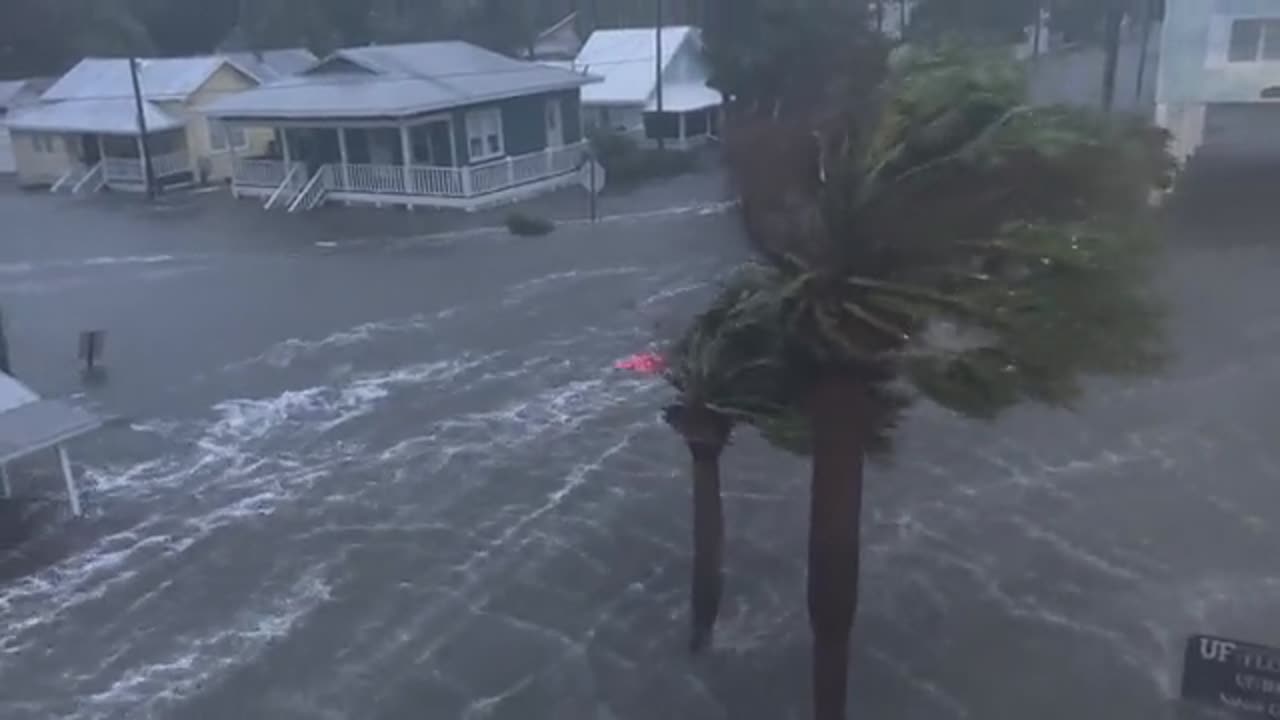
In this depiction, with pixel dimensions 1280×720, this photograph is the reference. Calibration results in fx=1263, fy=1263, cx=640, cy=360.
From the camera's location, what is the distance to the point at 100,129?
43.6 m

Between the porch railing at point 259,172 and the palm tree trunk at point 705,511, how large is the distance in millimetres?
29880

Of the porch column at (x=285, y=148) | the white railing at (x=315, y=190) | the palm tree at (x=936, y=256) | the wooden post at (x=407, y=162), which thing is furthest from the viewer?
the porch column at (x=285, y=148)

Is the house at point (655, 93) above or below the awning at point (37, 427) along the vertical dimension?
above

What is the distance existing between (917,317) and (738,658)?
5114 mm

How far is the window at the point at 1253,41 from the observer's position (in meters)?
30.3

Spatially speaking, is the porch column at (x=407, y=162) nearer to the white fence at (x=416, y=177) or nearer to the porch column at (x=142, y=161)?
the white fence at (x=416, y=177)

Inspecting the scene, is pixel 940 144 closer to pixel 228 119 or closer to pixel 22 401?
pixel 22 401

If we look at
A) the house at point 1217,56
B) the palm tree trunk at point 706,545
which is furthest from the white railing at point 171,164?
the palm tree trunk at point 706,545

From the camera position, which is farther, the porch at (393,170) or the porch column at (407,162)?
the porch at (393,170)

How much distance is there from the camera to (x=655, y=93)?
46438mm

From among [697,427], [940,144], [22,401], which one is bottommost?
[22,401]

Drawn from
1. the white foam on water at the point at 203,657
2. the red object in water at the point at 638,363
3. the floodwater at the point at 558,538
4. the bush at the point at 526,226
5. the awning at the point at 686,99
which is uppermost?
the awning at the point at 686,99

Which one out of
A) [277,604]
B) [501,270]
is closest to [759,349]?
[277,604]

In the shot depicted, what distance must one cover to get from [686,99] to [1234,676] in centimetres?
3976
